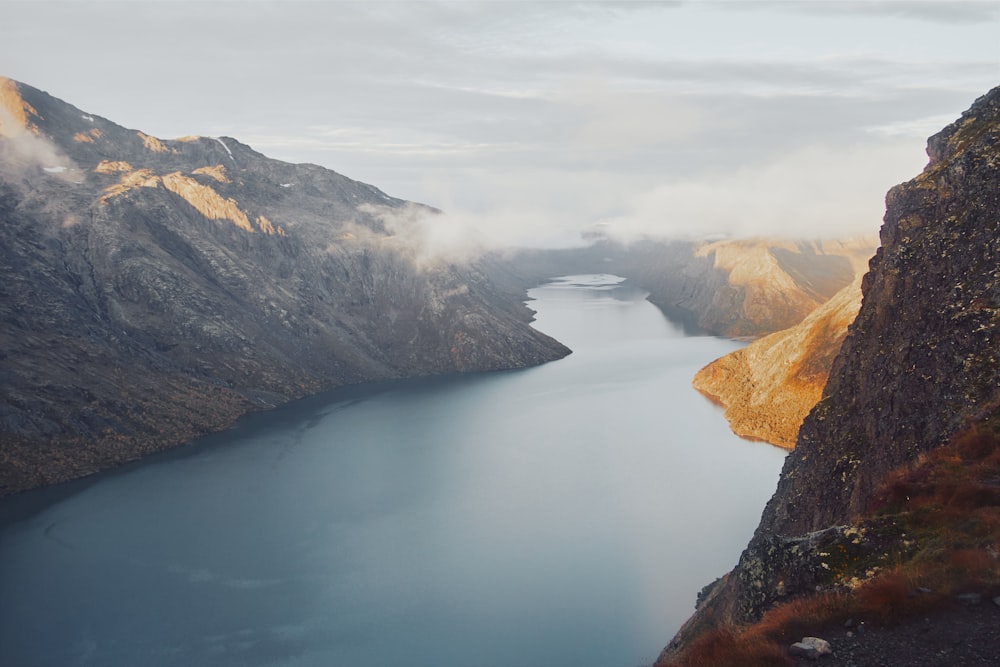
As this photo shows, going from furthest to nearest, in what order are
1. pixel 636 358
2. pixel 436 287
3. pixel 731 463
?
1. pixel 436 287
2. pixel 636 358
3. pixel 731 463

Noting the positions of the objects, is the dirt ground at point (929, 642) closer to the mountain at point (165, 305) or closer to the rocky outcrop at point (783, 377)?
the rocky outcrop at point (783, 377)

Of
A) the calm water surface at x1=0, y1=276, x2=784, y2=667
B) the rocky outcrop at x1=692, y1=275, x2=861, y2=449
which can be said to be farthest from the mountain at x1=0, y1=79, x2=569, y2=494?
the rocky outcrop at x1=692, y1=275, x2=861, y2=449

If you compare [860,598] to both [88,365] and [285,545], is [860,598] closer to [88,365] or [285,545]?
[285,545]

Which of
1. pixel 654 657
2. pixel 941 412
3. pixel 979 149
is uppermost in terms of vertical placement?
pixel 979 149

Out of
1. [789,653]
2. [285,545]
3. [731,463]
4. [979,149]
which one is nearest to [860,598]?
[789,653]

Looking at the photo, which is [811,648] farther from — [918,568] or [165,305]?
[165,305]

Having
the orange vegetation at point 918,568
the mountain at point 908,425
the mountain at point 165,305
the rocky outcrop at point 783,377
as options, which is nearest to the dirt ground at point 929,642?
the orange vegetation at point 918,568

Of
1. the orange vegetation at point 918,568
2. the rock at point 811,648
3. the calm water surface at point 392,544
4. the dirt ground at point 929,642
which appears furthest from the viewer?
the calm water surface at point 392,544

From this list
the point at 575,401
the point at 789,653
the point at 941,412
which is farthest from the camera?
the point at 575,401
